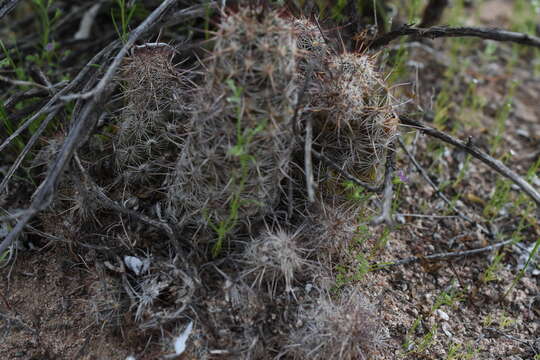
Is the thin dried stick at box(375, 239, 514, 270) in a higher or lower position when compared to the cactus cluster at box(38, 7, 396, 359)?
lower

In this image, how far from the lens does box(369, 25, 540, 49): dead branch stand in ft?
5.02

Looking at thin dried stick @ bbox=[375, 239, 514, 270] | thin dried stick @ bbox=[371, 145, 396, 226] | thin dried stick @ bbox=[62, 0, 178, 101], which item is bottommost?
thin dried stick @ bbox=[375, 239, 514, 270]

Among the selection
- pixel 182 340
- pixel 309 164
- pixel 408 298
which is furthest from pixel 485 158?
pixel 182 340

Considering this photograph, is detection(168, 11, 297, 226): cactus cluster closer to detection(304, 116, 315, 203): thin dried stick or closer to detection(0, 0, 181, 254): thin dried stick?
detection(304, 116, 315, 203): thin dried stick

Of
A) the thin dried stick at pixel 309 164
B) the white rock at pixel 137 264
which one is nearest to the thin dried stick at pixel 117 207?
the white rock at pixel 137 264

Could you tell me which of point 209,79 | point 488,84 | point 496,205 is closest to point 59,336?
point 209,79

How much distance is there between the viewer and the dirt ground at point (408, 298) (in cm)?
157

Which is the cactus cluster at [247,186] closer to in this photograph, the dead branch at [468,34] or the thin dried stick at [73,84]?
the thin dried stick at [73,84]

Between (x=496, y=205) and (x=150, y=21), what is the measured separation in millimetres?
1774

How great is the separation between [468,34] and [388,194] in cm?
72

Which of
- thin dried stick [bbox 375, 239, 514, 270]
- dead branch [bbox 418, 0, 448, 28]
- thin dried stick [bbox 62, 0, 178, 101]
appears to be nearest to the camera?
thin dried stick [bbox 62, 0, 178, 101]

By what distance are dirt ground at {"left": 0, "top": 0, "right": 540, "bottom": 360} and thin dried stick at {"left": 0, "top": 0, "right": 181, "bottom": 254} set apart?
31 centimetres

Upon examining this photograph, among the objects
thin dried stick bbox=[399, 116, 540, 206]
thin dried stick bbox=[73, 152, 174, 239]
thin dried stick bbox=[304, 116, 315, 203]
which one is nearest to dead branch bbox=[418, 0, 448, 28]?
thin dried stick bbox=[399, 116, 540, 206]

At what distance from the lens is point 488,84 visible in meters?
3.02
